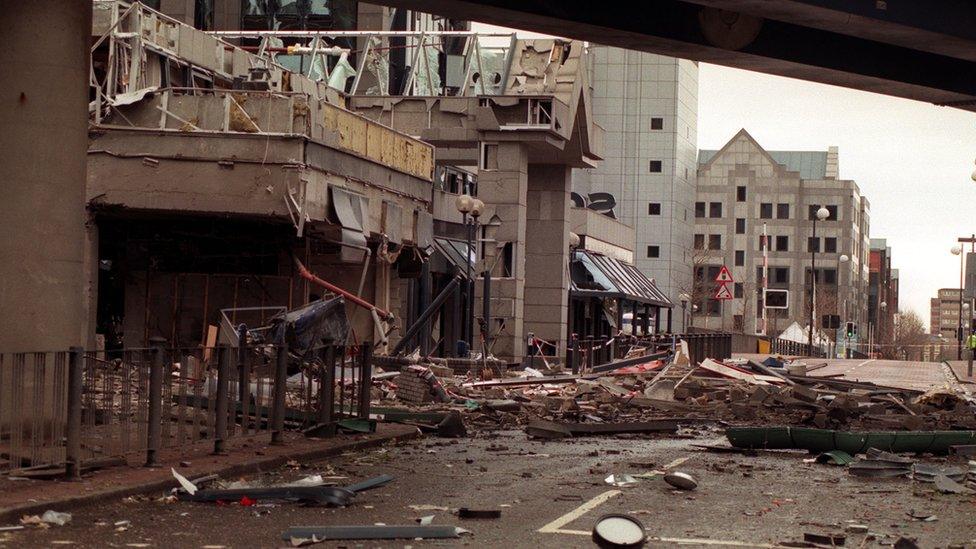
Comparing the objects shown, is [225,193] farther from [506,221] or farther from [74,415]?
[74,415]

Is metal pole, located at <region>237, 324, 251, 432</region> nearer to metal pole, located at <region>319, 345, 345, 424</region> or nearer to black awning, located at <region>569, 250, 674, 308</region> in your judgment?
metal pole, located at <region>319, 345, 345, 424</region>

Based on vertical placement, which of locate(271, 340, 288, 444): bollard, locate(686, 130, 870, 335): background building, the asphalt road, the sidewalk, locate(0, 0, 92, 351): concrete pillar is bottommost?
the asphalt road

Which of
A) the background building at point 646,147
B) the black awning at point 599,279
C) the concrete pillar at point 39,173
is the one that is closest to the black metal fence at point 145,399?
the concrete pillar at point 39,173

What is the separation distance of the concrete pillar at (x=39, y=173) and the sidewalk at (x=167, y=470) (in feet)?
5.97

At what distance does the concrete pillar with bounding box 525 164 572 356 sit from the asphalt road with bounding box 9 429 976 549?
32040mm

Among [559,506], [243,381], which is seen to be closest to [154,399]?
[243,381]

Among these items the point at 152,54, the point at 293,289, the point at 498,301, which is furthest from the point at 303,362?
the point at 498,301

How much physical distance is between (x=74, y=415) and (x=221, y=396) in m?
2.69

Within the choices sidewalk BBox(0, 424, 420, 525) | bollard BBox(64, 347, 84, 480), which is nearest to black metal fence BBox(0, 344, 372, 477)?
bollard BBox(64, 347, 84, 480)

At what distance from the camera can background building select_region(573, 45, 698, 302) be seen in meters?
110

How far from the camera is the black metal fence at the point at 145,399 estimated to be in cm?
1195

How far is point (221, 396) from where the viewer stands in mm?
14531

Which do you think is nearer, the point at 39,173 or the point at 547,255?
the point at 39,173

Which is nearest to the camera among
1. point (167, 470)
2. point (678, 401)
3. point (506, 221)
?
point (167, 470)
